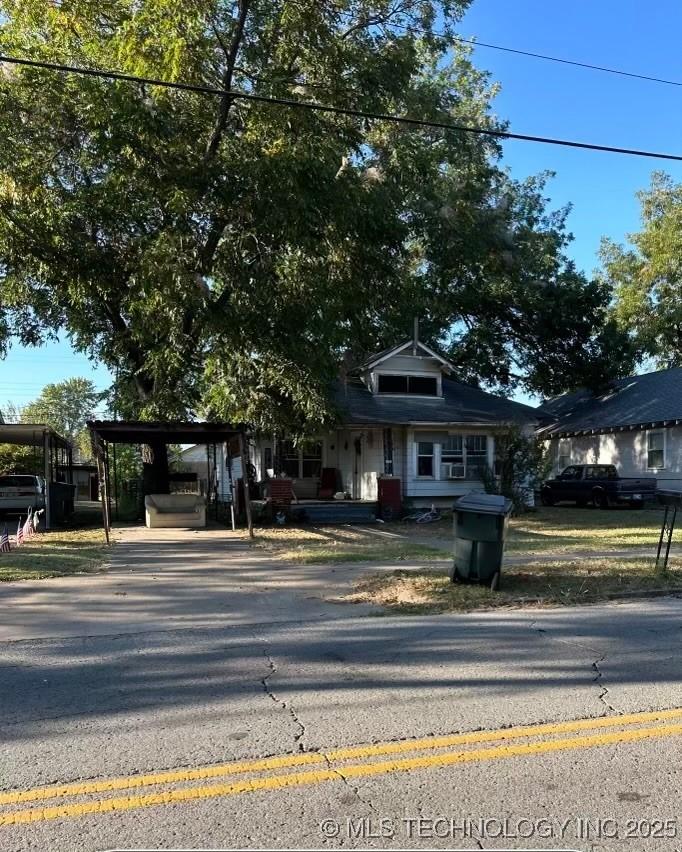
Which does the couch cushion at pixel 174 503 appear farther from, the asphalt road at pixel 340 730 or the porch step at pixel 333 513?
the asphalt road at pixel 340 730

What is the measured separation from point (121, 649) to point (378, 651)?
2510 millimetres

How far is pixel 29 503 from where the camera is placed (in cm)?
2425

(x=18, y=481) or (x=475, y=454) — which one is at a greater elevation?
(x=475, y=454)

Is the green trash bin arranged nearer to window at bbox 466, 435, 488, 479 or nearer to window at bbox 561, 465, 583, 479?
window at bbox 466, 435, 488, 479

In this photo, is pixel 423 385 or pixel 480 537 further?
pixel 423 385

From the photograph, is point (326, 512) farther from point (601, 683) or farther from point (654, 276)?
point (654, 276)

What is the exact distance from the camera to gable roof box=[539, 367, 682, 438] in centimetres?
2765

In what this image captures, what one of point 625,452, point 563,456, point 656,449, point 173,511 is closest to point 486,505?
point 173,511

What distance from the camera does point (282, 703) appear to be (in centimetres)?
554

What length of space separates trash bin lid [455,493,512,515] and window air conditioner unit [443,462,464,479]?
14.3 m

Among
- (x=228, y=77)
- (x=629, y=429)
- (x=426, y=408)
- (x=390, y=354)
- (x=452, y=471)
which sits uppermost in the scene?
(x=228, y=77)

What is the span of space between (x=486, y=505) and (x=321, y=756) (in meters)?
5.83

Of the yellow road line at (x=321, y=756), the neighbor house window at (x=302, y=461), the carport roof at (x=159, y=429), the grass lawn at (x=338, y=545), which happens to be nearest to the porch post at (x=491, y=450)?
the neighbor house window at (x=302, y=461)

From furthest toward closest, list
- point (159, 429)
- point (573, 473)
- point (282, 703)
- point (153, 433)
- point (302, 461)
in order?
1. point (573, 473)
2. point (302, 461)
3. point (153, 433)
4. point (159, 429)
5. point (282, 703)
